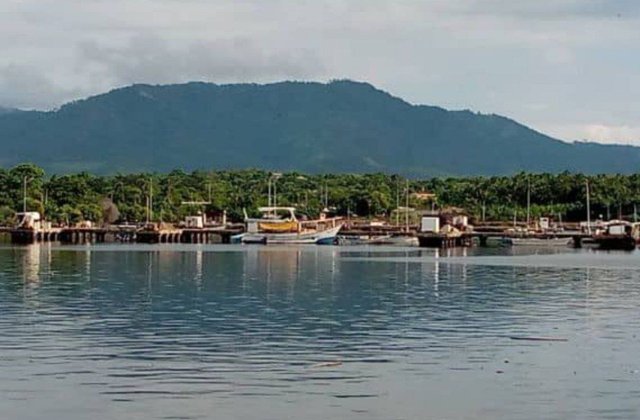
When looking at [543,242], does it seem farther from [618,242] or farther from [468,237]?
[618,242]

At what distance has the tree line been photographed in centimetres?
13788

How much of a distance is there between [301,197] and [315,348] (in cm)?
13139

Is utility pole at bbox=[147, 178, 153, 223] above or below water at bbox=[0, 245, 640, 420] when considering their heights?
above

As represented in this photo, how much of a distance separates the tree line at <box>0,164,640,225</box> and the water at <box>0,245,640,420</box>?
80796 mm

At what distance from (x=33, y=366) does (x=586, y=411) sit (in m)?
11.3

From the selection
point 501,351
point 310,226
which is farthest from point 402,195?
point 501,351

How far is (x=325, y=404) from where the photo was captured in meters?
22.8

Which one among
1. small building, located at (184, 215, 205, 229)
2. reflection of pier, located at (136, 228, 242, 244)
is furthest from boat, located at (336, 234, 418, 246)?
small building, located at (184, 215, 205, 229)

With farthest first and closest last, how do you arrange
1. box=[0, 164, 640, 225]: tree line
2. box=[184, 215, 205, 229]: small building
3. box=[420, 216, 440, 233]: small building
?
box=[0, 164, 640, 225]: tree line, box=[184, 215, 205, 229]: small building, box=[420, 216, 440, 233]: small building

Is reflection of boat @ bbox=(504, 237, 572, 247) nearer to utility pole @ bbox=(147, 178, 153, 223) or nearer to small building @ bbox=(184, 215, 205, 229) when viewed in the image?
small building @ bbox=(184, 215, 205, 229)

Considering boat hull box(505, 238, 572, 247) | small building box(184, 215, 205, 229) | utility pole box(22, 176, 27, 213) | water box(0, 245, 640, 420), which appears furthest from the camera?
utility pole box(22, 176, 27, 213)

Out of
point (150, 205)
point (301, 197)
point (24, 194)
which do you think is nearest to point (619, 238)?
point (150, 205)

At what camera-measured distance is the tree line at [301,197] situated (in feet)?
452

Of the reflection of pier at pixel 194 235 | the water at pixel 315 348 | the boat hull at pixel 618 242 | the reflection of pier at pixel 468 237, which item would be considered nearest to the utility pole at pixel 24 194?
the reflection of pier at pixel 194 235
